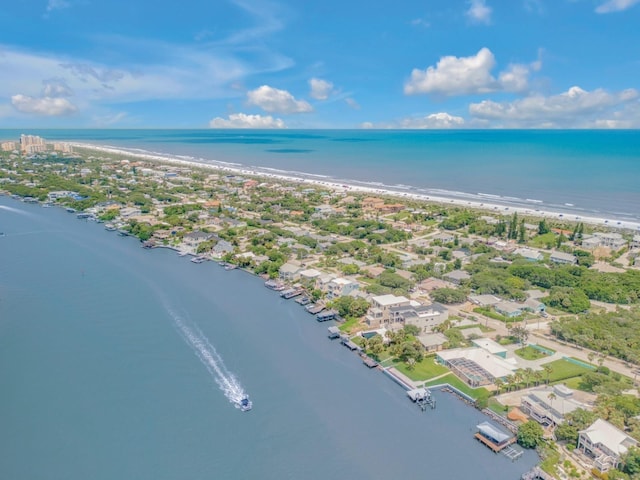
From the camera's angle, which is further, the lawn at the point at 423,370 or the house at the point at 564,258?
the house at the point at 564,258

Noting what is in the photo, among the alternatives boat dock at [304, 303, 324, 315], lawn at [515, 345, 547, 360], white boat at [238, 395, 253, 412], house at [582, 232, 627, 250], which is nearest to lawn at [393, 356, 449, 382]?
lawn at [515, 345, 547, 360]

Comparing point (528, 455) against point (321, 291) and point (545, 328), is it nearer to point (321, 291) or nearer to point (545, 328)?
point (545, 328)

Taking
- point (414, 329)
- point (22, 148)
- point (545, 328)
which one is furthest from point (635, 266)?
point (22, 148)

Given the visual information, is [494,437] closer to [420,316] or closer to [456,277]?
[420,316]

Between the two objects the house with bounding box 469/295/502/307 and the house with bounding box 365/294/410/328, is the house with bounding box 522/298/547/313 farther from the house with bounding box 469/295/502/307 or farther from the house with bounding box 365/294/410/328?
the house with bounding box 365/294/410/328

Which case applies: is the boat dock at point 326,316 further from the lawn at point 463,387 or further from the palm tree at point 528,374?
the palm tree at point 528,374

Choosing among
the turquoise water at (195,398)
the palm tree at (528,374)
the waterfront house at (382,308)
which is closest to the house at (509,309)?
the waterfront house at (382,308)
